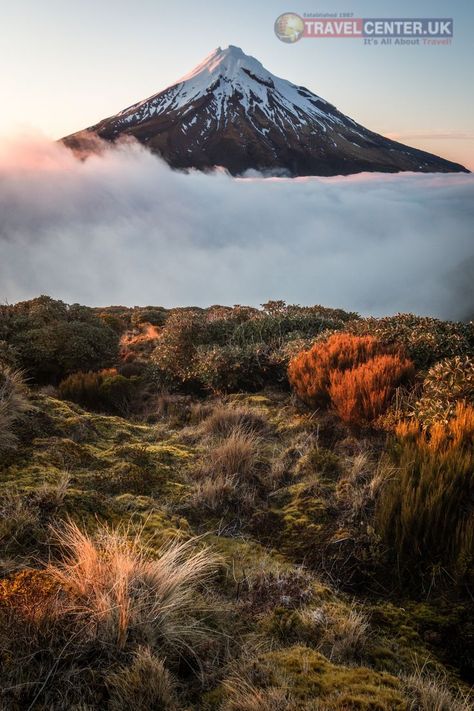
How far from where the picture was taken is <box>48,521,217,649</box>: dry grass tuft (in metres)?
1.81

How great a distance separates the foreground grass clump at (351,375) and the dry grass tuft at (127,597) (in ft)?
11.0

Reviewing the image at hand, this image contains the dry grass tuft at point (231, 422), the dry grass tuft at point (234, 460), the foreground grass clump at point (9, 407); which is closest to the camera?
the foreground grass clump at point (9, 407)

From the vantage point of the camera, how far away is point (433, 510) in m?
2.98

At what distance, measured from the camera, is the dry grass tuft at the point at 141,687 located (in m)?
1.53

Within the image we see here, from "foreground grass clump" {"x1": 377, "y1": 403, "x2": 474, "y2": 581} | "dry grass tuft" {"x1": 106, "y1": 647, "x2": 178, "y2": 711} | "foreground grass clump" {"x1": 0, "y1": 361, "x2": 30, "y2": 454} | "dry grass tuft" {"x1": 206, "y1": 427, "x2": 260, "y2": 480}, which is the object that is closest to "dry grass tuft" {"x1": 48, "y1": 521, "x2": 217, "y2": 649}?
"dry grass tuft" {"x1": 106, "y1": 647, "x2": 178, "y2": 711}

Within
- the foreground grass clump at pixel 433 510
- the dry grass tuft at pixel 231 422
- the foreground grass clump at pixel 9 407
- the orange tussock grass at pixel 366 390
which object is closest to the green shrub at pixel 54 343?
the foreground grass clump at pixel 9 407

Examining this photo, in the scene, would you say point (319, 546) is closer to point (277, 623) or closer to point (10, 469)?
point (277, 623)

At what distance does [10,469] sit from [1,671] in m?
2.08

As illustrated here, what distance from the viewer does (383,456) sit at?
13.7 feet

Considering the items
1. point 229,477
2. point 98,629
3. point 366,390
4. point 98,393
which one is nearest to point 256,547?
point 229,477

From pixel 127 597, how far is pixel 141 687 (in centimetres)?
42

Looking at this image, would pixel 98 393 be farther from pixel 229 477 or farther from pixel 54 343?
pixel 229 477

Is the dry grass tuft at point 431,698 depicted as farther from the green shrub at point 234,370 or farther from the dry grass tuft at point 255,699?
the green shrub at point 234,370

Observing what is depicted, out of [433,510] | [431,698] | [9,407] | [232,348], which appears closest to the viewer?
[431,698]
